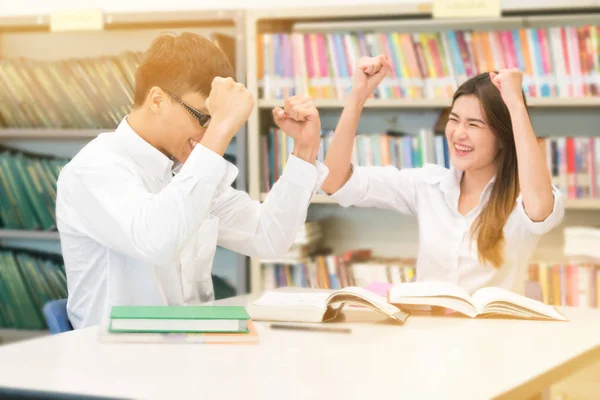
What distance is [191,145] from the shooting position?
5.50 feet

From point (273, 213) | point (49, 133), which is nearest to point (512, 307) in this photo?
point (273, 213)

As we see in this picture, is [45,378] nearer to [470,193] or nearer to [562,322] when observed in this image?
[562,322]

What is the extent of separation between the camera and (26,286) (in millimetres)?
3137

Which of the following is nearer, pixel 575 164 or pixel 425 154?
pixel 575 164

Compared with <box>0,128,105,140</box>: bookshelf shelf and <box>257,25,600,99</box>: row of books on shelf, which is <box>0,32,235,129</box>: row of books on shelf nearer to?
<box>0,128,105,140</box>: bookshelf shelf

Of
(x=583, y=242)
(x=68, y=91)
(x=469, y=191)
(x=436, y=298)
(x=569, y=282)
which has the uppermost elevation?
(x=68, y=91)

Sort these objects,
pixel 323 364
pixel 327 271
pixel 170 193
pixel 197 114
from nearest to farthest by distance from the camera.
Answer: pixel 323 364 < pixel 170 193 < pixel 197 114 < pixel 327 271

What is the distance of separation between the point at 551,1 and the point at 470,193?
831 mm

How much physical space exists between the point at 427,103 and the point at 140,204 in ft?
5.11

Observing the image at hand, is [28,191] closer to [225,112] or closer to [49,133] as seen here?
[49,133]

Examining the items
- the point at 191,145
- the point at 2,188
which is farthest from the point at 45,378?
the point at 2,188

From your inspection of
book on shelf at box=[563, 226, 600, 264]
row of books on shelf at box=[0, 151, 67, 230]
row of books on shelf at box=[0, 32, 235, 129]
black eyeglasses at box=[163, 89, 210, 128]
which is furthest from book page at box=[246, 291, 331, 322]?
row of books on shelf at box=[0, 151, 67, 230]

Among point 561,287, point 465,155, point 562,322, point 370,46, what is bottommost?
point 561,287

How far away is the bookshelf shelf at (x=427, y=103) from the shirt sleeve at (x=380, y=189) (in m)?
0.45
